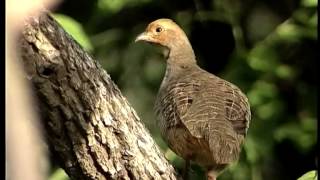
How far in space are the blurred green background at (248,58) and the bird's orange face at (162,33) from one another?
939 millimetres

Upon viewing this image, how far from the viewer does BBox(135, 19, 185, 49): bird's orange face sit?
180 inches

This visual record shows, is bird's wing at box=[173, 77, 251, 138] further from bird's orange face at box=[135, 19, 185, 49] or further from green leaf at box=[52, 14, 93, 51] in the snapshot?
green leaf at box=[52, 14, 93, 51]

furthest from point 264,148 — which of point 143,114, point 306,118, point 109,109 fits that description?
point 109,109

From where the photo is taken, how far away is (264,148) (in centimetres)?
561

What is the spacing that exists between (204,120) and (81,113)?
0.87 metres

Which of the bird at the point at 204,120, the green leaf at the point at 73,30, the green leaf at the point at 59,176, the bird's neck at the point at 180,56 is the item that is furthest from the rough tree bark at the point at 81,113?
the green leaf at the point at 59,176

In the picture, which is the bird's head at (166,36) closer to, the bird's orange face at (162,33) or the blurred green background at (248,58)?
the bird's orange face at (162,33)

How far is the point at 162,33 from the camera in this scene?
181 inches

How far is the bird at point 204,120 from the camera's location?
3336 mm

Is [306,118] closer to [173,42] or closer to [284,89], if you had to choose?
[284,89]

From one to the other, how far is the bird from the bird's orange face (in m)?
0.65

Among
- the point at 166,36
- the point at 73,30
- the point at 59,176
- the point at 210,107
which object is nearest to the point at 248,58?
the point at 166,36

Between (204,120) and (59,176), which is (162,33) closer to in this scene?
(59,176)

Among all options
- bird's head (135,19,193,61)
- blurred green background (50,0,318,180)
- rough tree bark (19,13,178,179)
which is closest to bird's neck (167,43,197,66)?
bird's head (135,19,193,61)
